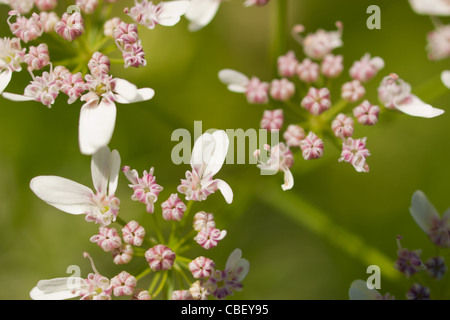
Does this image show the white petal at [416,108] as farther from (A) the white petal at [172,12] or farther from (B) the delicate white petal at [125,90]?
(B) the delicate white petal at [125,90]

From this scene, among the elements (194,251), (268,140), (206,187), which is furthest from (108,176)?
(194,251)

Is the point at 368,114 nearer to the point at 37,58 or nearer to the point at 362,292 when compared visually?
the point at 362,292

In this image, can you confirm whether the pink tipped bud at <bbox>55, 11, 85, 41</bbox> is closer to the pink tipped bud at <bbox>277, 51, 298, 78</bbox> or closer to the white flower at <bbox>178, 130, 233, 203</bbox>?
the white flower at <bbox>178, 130, 233, 203</bbox>

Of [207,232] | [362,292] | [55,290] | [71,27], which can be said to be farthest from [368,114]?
[55,290]

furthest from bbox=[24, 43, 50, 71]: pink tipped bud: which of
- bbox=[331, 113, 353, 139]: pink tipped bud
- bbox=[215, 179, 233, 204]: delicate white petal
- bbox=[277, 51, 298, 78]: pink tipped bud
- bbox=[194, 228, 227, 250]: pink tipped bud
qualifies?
bbox=[331, 113, 353, 139]: pink tipped bud

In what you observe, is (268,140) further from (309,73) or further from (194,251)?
(194,251)

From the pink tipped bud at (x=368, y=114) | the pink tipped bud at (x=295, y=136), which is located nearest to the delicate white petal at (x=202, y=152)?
the pink tipped bud at (x=295, y=136)
